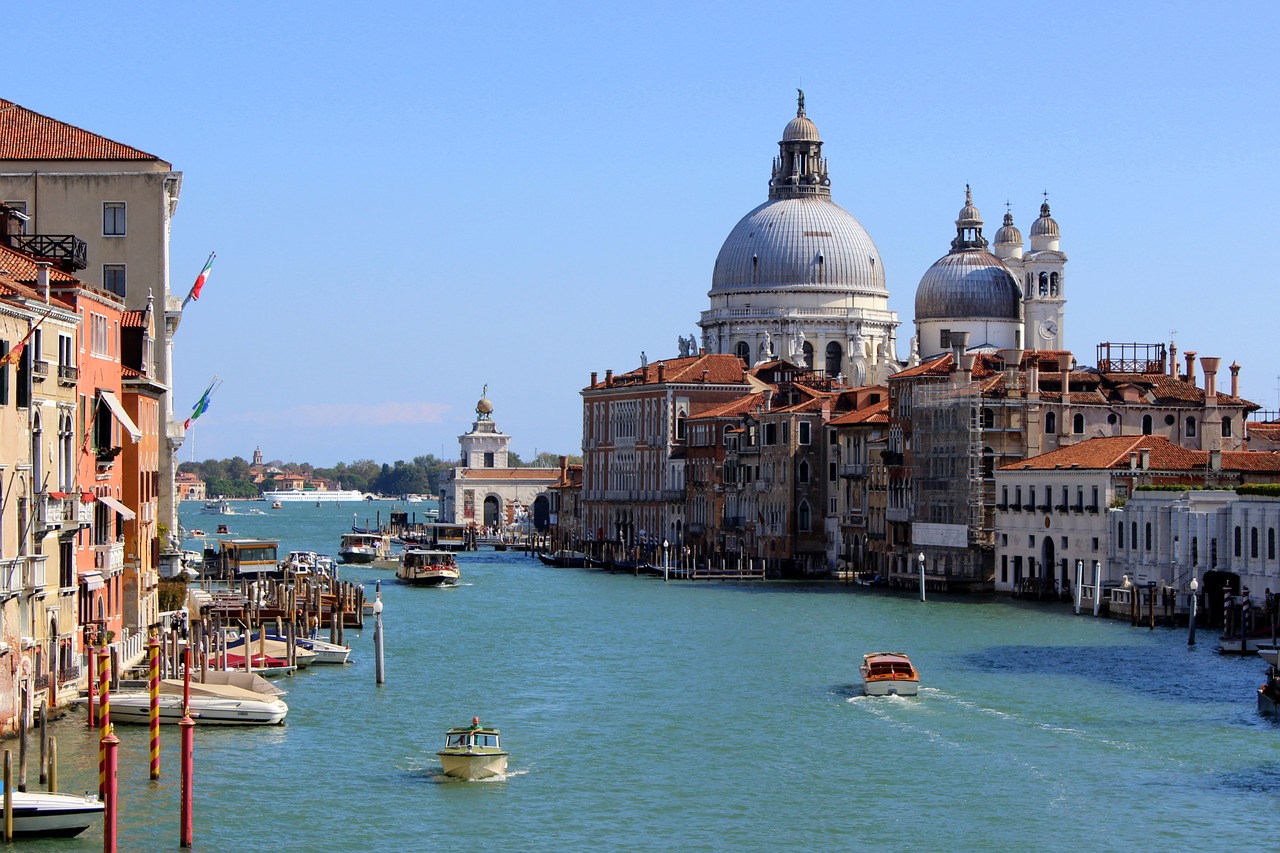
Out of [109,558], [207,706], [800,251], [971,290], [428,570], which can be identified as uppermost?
[800,251]

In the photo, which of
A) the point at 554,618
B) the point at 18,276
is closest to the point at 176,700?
the point at 18,276

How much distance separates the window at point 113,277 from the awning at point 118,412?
5585 millimetres

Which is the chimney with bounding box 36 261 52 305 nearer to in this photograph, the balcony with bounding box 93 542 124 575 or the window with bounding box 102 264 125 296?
the balcony with bounding box 93 542 124 575

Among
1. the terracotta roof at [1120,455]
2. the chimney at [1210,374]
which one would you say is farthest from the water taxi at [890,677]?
the chimney at [1210,374]

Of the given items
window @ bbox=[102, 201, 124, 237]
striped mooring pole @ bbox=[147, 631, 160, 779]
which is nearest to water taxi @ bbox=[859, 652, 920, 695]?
striped mooring pole @ bbox=[147, 631, 160, 779]

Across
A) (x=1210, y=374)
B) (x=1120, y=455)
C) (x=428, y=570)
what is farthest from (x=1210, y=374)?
(x=428, y=570)

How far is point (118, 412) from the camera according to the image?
32625mm

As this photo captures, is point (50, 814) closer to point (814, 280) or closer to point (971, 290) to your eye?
point (971, 290)

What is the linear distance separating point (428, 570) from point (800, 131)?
1571 inches

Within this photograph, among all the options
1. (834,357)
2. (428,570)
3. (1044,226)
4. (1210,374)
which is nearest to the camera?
(1210,374)

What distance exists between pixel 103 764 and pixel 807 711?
1523 cm

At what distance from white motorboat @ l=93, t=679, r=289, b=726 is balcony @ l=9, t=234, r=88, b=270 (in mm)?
6111

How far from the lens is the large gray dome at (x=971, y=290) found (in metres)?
94.2

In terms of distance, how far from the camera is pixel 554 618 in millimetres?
56219
